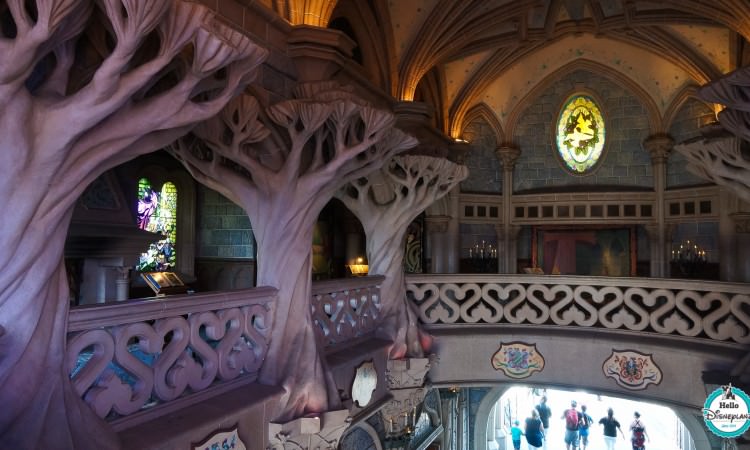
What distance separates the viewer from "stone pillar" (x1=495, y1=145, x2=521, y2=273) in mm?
12820

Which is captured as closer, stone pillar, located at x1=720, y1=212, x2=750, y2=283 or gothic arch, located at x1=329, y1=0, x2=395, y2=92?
gothic arch, located at x1=329, y1=0, x2=395, y2=92

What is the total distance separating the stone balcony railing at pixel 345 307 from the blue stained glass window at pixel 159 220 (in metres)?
5.97

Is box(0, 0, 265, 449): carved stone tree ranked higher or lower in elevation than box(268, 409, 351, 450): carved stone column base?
higher

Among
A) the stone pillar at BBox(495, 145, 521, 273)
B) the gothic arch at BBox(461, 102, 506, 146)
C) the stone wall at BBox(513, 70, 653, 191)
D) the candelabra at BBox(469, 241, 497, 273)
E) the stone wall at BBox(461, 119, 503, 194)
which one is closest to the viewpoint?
the stone wall at BBox(513, 70, 653, 191)

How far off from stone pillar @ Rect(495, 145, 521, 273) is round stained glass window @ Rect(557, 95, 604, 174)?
43.5 inches

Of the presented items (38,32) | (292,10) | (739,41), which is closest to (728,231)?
(739,41)

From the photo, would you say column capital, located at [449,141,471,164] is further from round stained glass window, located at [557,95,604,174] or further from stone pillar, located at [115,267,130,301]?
stone pillar, located at [115,267,130,301]

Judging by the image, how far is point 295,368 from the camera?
3578mm

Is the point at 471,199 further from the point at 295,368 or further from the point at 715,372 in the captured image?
the point at 295,368

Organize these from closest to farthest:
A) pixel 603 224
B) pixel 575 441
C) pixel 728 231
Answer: pixel 728 231
pixel 575 441
pixel 603 224

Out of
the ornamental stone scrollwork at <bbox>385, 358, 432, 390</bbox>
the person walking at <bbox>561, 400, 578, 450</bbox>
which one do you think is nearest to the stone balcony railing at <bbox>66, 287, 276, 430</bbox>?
the ornamental stone scrollwork at <bbox>385, 358, 432, 390</bbox>

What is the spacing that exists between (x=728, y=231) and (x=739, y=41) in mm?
3487

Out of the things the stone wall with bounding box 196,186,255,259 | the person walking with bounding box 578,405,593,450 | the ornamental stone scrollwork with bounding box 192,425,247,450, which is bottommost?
the person walking with bounding box 578,405,593,450

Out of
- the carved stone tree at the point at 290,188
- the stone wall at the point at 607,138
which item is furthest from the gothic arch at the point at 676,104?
the carved stone tree at the point at 290,188
